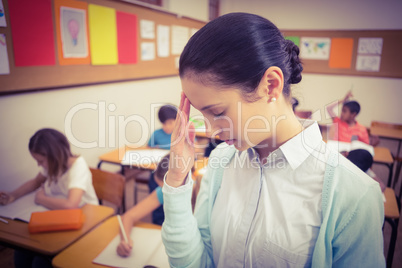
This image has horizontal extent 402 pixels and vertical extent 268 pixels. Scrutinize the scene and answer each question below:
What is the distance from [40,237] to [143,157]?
1.32 m

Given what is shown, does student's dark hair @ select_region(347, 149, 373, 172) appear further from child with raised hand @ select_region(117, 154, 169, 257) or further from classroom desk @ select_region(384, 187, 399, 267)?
child with raised hand @ select_region(117, 154, 169, 257)

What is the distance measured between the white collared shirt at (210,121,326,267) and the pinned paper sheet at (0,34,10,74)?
78.3 inches

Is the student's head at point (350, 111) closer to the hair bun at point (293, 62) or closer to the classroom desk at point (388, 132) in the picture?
the classroom desk at point (388, 132)

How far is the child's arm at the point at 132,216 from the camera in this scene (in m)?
1.26

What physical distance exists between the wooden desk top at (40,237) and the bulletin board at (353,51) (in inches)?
210

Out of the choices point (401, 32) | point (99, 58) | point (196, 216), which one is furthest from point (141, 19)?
point (401, 32)

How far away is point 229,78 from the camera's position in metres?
0.64

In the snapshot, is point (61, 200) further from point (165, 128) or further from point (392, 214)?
point (392, 214)

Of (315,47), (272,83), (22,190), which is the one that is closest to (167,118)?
(22,190)

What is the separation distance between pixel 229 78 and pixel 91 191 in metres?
1.58

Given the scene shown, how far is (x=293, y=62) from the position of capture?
0.75 metres

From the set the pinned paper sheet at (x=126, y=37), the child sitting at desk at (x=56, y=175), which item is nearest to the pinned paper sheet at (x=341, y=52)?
the pinned paper sheet at (x=126, y=37)

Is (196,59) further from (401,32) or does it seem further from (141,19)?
(401,32)

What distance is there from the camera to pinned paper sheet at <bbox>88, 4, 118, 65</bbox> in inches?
106
